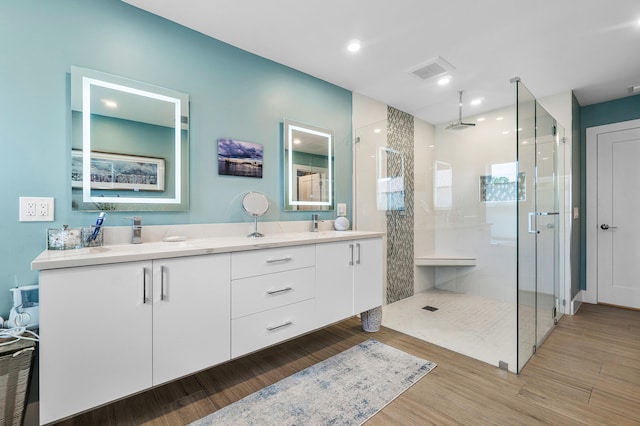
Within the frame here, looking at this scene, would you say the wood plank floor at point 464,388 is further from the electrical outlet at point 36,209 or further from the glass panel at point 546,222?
the electrical outlet at point 36,209

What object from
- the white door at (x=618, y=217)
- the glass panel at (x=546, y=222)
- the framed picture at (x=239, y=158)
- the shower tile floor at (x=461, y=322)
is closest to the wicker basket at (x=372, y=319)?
the shower tile floor at (x=461, y=322)

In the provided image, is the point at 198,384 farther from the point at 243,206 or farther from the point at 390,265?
the point at 390,265

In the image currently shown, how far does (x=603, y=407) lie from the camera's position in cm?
170

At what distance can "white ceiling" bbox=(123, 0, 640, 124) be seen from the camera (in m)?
1.92

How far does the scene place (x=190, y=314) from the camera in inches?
63.2

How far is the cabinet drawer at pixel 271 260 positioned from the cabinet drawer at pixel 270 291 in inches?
1.4

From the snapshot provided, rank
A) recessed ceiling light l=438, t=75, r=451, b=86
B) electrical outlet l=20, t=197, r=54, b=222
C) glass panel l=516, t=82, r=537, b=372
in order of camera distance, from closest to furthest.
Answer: electrical outlet l=20, t=197, r=54, b=222 → glass panel l=516, t=82, r=537, b=372 → recessed ceiling light l=438, t=75, r=451, b=86

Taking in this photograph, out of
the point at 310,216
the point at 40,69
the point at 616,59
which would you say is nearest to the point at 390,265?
the point at 310,216

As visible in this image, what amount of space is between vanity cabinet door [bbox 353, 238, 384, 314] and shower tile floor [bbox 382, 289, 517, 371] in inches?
18.1

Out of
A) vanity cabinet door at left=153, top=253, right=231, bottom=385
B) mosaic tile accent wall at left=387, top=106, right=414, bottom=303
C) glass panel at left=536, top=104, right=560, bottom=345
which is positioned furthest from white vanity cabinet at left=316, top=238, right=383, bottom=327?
glass panel at left=536, top=104, right=560, bottom=345

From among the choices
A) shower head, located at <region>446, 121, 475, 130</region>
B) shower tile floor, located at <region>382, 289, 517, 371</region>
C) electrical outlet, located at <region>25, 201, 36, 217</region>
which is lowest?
shower tile floor, located at <region>382, 289, 517, 371</region>

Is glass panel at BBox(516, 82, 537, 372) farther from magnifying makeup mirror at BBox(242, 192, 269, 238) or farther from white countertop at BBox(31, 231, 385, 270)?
magnifying makeup mirror at BBox(242, 192, 269, 238)

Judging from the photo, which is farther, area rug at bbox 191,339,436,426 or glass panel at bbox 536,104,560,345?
glass panel at bbox 536,104,560,345

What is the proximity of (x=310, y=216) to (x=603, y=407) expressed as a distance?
2.39 meters
